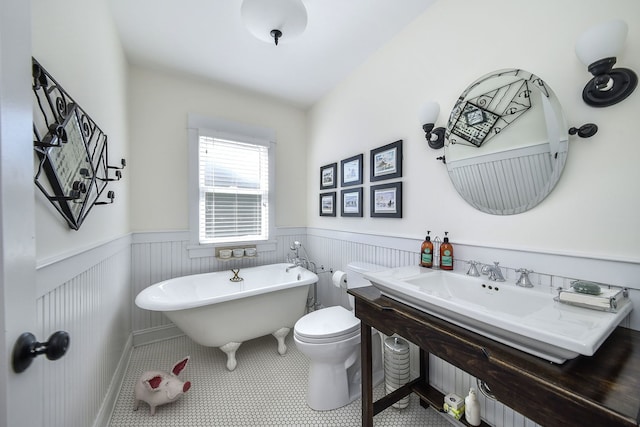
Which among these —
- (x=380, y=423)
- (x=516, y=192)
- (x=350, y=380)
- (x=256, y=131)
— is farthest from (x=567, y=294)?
(x=256, y=131)

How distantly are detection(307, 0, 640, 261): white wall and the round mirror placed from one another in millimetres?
44

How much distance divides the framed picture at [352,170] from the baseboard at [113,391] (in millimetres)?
2229

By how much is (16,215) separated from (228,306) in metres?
1.57

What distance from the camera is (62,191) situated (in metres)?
0.94

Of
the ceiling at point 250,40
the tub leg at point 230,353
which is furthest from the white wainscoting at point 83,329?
the ceiling at point 250,40

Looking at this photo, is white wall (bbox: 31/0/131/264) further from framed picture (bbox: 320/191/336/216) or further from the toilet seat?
framed picture (bbox: 320/191/336/216)

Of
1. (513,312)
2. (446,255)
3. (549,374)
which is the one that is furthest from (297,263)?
(549,374)

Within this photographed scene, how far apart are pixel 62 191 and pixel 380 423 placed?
1955 millimetres

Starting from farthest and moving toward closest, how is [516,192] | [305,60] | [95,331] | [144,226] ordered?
1. [144,226]
2. [305,60]
3. [95,331]
4. [516,192]

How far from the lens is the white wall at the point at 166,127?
225 cm

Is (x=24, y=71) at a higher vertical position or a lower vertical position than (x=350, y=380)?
higher

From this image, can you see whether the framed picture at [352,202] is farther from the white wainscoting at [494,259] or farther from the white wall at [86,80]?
the white wall at [86,80]

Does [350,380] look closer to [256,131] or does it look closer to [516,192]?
[516,192]

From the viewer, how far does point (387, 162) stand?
6.22ft
